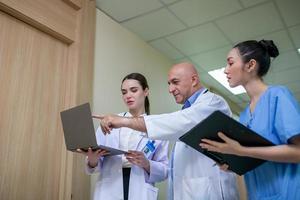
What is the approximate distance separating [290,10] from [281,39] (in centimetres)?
57

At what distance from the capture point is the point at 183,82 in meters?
1.72

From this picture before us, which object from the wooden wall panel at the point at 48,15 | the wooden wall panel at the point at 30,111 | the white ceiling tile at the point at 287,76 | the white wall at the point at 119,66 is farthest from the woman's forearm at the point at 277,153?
the white ceiling tile at the point at 287,76

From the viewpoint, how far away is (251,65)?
1.37 m

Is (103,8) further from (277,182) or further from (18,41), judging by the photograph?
(277,182)

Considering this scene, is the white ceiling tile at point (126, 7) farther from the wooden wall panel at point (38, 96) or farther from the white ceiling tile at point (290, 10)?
the white ceiling tile at point (290, 10)

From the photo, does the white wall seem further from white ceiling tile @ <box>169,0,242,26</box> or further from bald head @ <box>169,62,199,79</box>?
bald head @ <box>169,62,199,79</box>

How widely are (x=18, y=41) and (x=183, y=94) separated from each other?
1.13 meters

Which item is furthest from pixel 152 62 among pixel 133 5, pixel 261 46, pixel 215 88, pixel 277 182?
pixel 277 182

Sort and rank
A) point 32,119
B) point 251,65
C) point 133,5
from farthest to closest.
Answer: point 133,5
point 32,119
point 251,65

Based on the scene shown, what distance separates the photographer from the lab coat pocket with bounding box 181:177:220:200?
1427mm

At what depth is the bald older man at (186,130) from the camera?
52.0 inches

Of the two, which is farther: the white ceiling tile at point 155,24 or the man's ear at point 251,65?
the white ceiling tile at point 155,24

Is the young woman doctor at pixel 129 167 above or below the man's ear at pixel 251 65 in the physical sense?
below

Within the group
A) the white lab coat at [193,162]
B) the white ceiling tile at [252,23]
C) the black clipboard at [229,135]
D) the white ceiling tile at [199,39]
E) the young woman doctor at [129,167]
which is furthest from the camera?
the white ceiling tile at [199,39]
